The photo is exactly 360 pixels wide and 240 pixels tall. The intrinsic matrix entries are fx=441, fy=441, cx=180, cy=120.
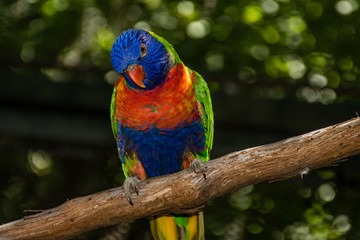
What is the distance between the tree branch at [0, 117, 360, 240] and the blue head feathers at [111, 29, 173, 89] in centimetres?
63

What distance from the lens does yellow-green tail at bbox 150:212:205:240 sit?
274 cm

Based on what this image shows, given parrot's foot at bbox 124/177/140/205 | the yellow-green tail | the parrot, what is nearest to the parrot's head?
the parrot

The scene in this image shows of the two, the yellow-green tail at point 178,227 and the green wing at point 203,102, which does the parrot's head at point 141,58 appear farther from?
the yellow-green tail at point 178,227

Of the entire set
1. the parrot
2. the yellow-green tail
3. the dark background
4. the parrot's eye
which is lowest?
the yellow-green tail

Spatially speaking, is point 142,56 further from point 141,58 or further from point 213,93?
point 213,93

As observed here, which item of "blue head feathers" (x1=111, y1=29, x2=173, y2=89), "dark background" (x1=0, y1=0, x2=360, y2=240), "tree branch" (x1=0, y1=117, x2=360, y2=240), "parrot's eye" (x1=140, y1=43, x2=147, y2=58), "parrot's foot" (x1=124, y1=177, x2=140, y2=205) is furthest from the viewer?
"dark background" (x1=0, y1=0, x2=360, y2=240)

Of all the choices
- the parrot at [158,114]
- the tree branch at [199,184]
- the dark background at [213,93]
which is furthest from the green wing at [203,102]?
the dark background at [213,93]

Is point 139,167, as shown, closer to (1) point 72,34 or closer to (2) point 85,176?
(2) point 85,176

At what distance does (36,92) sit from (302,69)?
2.75 metres

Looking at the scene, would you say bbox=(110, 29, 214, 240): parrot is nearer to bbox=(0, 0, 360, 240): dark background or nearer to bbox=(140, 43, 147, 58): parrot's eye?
bbox=(140, 43, 147, 58): parrot's eye

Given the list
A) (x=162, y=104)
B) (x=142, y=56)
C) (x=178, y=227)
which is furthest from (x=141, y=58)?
(x=178, y=227)

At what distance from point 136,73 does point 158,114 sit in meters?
0.29

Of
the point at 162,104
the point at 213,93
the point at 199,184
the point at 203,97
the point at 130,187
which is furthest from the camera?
the point at 213,93

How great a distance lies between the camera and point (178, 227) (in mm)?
2783
